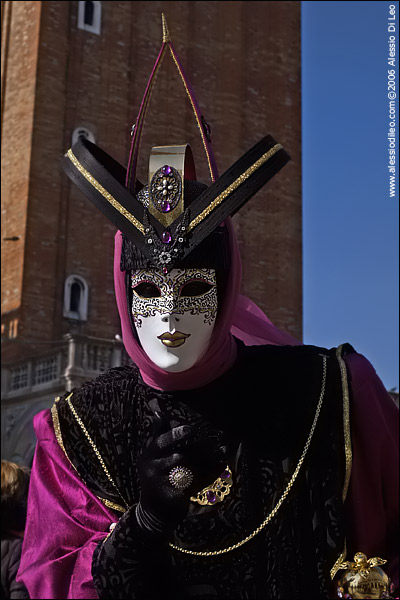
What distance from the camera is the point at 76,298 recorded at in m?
21.2

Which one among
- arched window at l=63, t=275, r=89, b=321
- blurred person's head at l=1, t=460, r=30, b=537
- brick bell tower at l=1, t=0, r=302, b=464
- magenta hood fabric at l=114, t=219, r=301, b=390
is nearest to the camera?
magenta hood fabric at l=114, t=219, r=301, b=390

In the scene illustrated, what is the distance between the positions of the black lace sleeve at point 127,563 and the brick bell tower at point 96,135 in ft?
49.1

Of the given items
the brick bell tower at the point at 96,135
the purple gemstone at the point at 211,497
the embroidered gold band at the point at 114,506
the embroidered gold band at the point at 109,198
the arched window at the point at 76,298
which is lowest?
the embroidered gold band at the point at 114,506

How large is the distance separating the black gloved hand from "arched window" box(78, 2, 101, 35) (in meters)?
21.8

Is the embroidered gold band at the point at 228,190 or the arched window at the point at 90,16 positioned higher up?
the arched window at the point at 90,16

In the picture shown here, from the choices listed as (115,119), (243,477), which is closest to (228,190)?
(243,477)

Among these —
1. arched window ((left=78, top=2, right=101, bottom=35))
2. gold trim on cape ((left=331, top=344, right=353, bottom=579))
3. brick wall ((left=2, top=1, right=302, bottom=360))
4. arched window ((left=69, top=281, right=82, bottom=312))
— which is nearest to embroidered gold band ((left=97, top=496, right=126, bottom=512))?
gold trim on cape ((left=331, top=344, right=353, bottom=579))

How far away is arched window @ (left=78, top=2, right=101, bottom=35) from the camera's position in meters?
22.8

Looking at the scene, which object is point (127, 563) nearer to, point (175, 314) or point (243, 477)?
point (243, 477)

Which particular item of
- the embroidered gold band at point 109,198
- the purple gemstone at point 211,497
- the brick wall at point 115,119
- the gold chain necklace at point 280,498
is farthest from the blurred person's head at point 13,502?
the brick wall at point 115,119

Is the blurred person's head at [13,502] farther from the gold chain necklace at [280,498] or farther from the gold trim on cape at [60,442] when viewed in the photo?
the gold chain necklace at [280,498]

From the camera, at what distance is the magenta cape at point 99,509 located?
2.47 meters

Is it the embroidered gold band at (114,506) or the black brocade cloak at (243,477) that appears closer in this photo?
the black brocade cloak at (243,477)

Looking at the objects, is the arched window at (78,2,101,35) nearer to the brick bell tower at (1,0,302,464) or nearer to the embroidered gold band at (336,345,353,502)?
the brick bell tower at (1,0,302,464)
